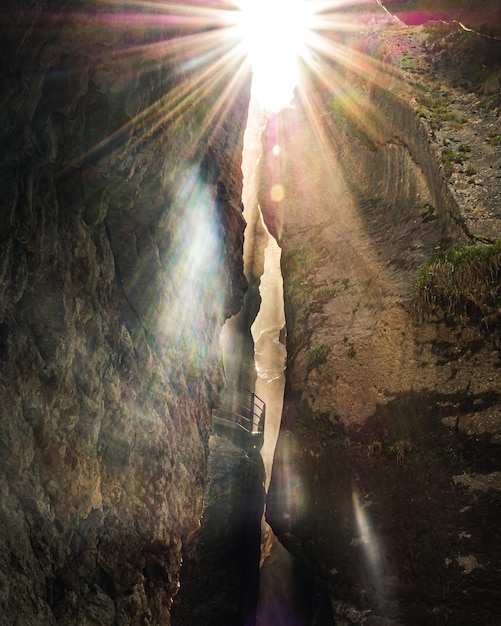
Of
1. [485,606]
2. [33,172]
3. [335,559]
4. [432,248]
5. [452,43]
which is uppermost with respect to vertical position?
[452,43]

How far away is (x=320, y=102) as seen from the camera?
2597 cm

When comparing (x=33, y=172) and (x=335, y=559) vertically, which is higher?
(x=33, y=172)

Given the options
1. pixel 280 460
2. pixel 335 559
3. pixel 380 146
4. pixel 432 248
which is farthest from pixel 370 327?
pixel 380 146

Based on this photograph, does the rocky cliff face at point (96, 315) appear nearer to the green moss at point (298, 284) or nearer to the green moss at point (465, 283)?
the green moss at point (465, 283)

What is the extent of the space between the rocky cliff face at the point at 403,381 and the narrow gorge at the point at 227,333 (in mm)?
58

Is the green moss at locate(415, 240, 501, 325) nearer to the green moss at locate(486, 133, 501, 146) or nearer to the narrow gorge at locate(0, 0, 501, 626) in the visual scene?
the narrow gorge at locate(0, 0, 501, 626)

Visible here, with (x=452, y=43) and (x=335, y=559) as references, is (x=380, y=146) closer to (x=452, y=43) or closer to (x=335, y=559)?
(x=452, y=43)

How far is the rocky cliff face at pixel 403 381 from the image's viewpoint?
1145 cm

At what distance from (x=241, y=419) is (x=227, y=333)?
320 cm

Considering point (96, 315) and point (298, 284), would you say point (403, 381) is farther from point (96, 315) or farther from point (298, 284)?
point (96, 315)

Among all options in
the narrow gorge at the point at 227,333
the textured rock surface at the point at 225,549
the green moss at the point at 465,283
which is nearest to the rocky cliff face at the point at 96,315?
the narrow gorge at the point at 227,333

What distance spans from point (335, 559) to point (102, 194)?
370 inches

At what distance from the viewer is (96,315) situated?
7723 millimetres

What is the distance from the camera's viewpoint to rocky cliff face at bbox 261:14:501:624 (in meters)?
11.4
